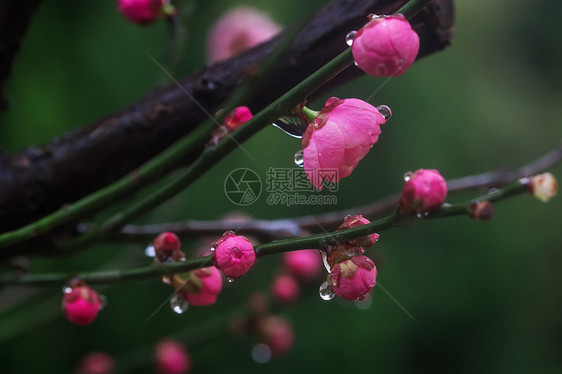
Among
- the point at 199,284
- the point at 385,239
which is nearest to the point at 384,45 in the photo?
the point at 199,284

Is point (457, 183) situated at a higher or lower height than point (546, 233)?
higher

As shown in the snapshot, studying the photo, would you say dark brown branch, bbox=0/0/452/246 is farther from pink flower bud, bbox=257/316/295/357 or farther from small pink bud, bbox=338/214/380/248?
pink flower bud, bbox=257/316/295/357

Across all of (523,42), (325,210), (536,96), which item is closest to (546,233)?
(536,96)

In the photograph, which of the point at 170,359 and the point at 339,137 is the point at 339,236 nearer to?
the point at 339,137

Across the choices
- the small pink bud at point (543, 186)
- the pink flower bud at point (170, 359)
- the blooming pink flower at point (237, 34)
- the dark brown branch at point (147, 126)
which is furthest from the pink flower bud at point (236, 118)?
the pink flower bud at point (170, 359)

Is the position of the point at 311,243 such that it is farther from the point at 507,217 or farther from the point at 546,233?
the point at 546,233

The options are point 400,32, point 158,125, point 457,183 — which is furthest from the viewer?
point 457,183

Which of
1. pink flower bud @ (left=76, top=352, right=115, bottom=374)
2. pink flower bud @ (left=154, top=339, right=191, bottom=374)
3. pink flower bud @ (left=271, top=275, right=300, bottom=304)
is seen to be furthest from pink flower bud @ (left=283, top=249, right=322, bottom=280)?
pink flower bud @ (left=76, top=352, right=115, bottom=374)

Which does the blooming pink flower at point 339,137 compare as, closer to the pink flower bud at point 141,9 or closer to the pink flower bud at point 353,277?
the pink flower bud at point 353,277
